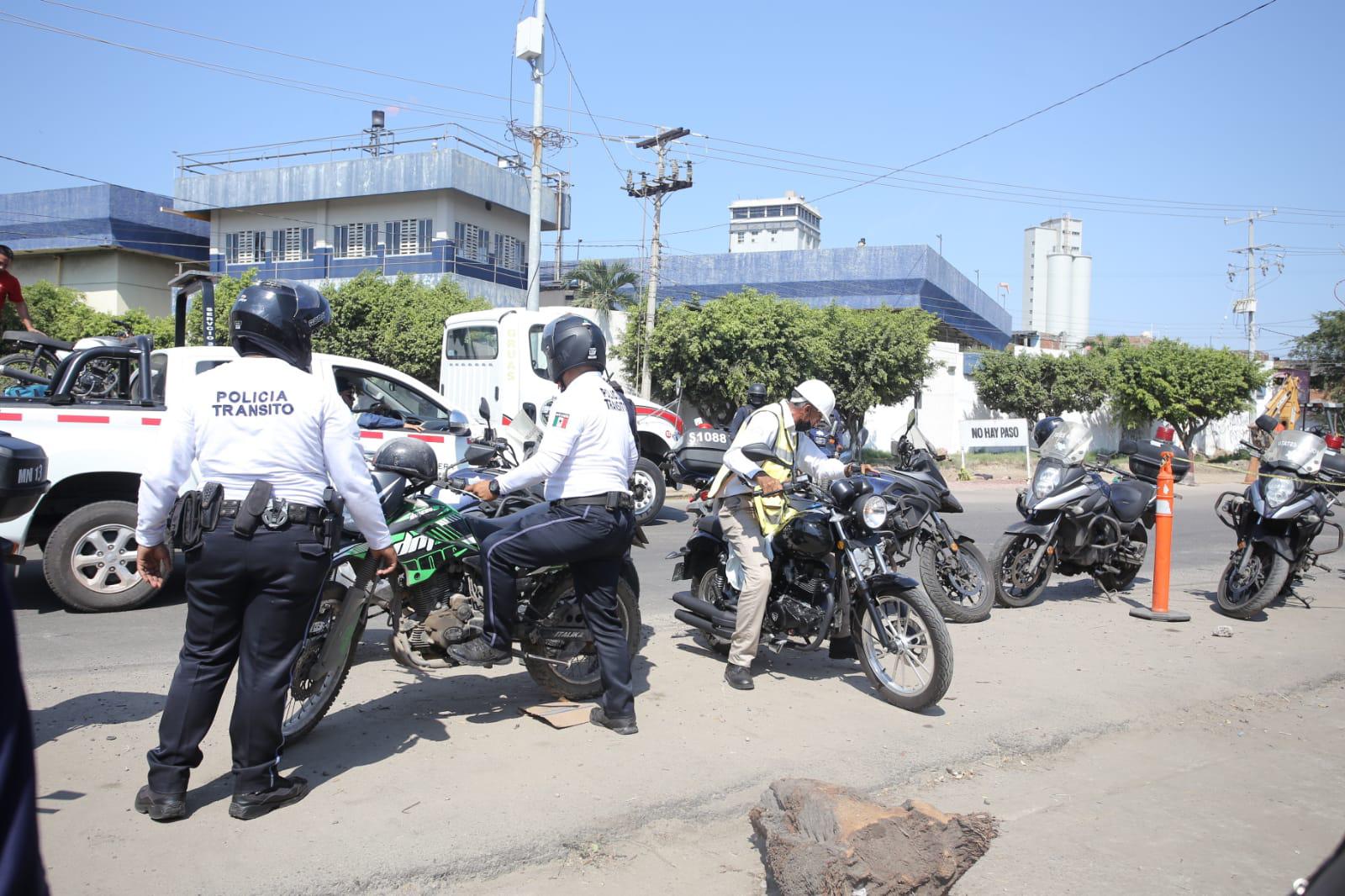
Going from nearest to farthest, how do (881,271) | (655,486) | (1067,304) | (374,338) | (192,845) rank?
(192,845), (655,486), (374,338), (881,271), (1067,304)

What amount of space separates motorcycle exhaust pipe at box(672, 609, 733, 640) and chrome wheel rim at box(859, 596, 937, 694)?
82 centimetres

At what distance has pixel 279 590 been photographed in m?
3.54

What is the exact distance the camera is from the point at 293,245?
1609 inches

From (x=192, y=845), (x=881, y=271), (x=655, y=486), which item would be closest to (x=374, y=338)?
(x=655, y=486)

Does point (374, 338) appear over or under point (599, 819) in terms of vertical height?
over

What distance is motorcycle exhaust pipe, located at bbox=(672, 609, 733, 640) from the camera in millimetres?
5805

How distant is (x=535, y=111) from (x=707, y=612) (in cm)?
1829

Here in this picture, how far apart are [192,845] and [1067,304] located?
11024 centimetres

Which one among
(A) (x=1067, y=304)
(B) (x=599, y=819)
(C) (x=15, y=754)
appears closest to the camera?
(C) (x=15, y=754)

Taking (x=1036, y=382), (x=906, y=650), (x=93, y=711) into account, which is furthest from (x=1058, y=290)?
(x=93, y=711)

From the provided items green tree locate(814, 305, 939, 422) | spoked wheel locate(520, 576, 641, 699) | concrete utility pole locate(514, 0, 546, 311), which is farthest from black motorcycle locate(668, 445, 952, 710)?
green tree locate(814, 305, 939, 422)

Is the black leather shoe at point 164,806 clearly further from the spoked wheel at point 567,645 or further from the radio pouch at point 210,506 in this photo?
the spoked wheel at point 567,645

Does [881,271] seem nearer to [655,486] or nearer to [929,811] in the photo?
[655,486]

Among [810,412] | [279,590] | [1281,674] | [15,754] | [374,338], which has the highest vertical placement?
[374,338]
